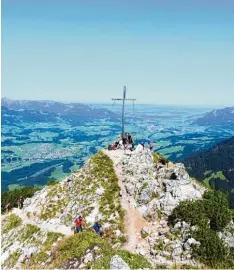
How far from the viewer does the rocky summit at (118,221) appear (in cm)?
4462

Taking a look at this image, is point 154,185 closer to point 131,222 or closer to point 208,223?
point 131,222

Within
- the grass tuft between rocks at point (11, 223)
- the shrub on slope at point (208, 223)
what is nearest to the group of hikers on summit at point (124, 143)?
the grass tuft between rocks at point (11, 223)

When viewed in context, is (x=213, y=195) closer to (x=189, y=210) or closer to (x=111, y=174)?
(x=189, y=210)

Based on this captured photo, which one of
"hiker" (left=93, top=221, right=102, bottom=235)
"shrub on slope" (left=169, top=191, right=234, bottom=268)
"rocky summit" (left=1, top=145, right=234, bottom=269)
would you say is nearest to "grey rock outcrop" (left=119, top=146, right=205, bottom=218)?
"rocky summit" (left=1, top=145, right=234, bottom=269)

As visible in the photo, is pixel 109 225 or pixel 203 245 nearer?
pixel 203 245

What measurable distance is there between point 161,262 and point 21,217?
30760 millimetres

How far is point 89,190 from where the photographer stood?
203ft

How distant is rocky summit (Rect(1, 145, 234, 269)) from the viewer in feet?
146

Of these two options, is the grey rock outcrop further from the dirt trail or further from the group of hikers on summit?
the group of hikers on summit

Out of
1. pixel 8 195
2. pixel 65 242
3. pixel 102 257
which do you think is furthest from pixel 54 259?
pixel 8 195

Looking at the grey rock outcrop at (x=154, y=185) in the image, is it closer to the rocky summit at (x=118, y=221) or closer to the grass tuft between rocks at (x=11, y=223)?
the rocky summit at (x=118, y=221)

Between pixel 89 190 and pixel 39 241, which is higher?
pixel 89 190

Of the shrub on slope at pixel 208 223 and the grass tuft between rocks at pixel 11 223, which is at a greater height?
the shrub on slope at pixel 208 223

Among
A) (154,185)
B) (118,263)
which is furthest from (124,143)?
(118,263)
